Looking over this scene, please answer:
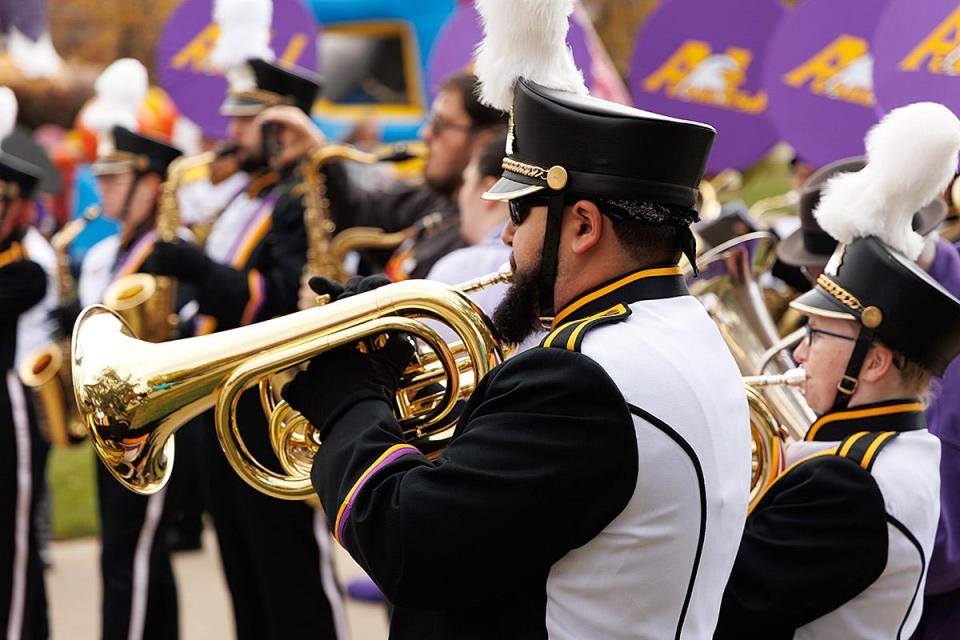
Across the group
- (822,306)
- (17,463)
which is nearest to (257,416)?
(17,463)

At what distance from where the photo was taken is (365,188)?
6164 millimetres

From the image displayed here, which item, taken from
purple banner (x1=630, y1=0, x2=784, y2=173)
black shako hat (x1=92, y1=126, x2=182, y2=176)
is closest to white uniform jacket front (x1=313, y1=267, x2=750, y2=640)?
black shako hat (x1=92, y1=126, x2=182, y2=176)

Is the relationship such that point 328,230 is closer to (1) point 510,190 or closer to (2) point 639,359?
(1) point 510,190

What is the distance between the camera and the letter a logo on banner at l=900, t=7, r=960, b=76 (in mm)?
3396

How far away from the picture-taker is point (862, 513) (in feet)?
8.11

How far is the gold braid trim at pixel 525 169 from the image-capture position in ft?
6.77

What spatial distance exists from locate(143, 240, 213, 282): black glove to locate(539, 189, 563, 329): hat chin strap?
2.77 meters

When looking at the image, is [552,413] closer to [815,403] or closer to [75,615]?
[815,403]

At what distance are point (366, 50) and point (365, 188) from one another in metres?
7.93

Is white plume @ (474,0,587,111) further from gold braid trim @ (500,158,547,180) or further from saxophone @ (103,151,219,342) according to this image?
saxophone @ (103,151,219,342)

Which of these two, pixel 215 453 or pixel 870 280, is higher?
pixel 870 280

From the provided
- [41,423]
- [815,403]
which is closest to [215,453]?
[41,423]

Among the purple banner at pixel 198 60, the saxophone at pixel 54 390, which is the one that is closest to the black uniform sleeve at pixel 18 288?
the saxophone at pixel 54 390

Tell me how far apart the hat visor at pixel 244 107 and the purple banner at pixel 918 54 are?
2537 millimetres
